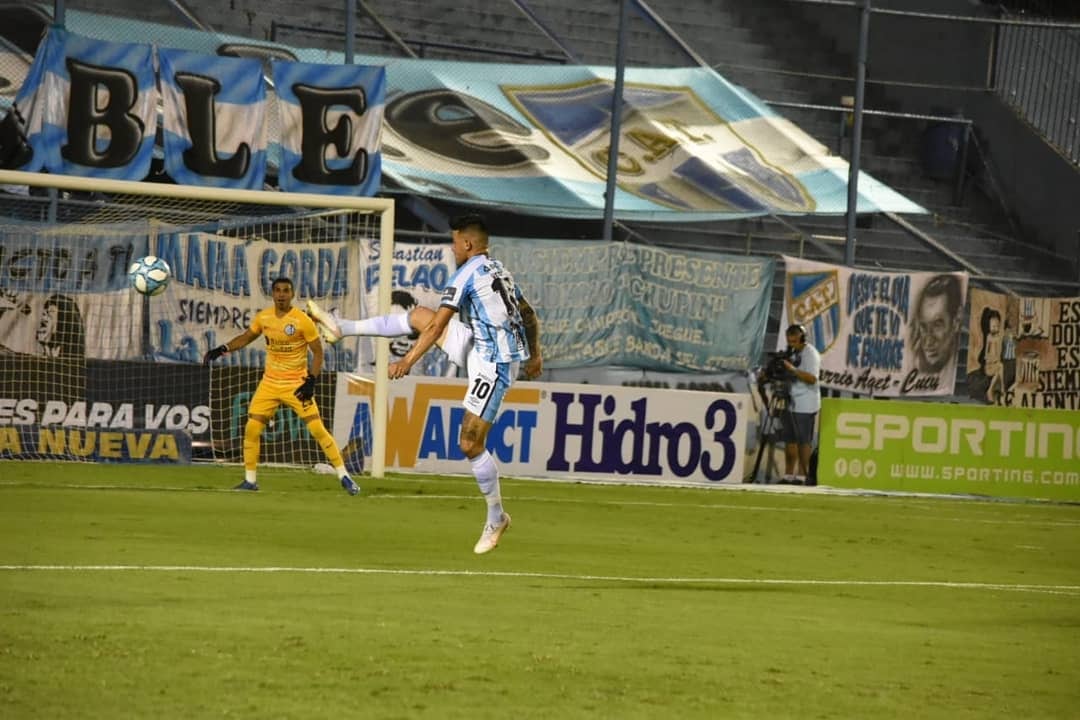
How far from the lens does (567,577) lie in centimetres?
1168

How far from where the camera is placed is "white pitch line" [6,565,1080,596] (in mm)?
10641

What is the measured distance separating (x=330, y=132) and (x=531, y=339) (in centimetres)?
891

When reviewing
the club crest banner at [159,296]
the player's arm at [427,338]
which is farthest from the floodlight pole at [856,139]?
the player's arm at [427,338]

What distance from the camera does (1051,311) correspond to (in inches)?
980

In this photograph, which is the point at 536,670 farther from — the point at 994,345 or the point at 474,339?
the point at 994,345

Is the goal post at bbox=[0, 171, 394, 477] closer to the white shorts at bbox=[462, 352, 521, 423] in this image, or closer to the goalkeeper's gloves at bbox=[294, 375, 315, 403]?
the goalkeeper's gloves at bbox=[294, 375, 315, 403]

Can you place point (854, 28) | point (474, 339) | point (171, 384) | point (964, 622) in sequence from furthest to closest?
point (854, 28) < point (171, 384) < point (474, 339) < point (964, 622)

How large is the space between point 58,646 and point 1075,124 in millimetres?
26680

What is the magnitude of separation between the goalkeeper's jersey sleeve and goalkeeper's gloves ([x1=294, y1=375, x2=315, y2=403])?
240mm

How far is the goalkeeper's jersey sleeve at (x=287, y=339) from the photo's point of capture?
18094 mm

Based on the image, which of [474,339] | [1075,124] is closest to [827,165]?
[1075,124]

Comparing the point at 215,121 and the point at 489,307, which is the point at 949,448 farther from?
the point at 489,307

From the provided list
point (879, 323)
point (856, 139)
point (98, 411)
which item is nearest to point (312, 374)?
point (98, 411)

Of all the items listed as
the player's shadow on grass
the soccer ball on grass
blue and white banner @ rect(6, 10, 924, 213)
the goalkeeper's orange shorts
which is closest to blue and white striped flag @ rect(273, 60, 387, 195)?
blue and white banner @ rect(6, 10, 924, 213)
